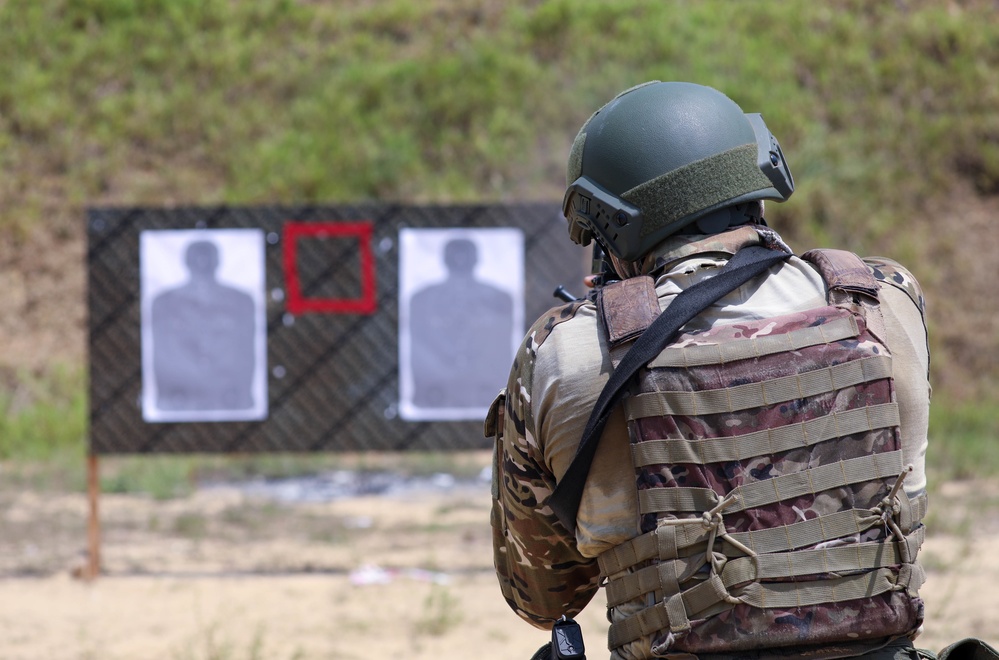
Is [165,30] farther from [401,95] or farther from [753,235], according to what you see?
[753,235]

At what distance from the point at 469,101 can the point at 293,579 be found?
280 inches

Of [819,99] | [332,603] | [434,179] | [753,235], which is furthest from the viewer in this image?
[819,99]

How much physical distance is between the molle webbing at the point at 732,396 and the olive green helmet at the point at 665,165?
309mm

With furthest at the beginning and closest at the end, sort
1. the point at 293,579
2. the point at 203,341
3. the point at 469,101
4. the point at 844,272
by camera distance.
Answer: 1. the point at 469,101
2. the point at 203,341
3. the point at 293,579
4. the point at 844,272

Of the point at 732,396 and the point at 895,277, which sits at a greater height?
the point at 895,277

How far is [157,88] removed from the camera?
11.4 metres

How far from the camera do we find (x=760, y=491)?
4.76ft

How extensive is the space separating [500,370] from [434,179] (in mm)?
5323

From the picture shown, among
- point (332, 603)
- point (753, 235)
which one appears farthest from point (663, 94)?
point (332, 603)

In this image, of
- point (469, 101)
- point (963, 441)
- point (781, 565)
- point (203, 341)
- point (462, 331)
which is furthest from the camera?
point (469, 101)

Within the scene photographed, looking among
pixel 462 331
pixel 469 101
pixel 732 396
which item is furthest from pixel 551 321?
pixel 469 101

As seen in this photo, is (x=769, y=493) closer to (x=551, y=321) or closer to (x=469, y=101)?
(x=551, y=321)

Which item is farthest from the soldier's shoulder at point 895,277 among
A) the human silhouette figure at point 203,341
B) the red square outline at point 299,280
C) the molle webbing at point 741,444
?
the human silhouette figure at point 203,341

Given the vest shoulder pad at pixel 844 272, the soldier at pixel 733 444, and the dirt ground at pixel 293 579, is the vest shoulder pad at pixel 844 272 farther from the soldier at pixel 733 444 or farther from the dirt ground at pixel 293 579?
the dirt ground at pixel 293 579
